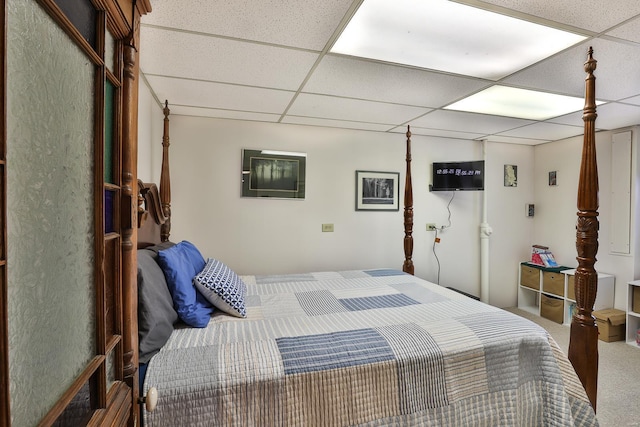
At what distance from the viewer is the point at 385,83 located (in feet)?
7.36

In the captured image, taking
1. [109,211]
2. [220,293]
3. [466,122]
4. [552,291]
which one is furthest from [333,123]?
[552,291]

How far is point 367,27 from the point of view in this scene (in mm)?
1576

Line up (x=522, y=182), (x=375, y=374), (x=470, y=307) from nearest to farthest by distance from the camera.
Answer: (x=375, y=374), (x=470, y=307), (x=522, y=182)

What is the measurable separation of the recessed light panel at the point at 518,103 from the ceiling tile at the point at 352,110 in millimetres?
411

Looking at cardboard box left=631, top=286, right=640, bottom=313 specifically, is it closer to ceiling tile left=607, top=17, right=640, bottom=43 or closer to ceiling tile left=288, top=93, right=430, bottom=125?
ceiling tile left=607, top=17, right=640, bottom=43

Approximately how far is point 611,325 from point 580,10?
3285 mm

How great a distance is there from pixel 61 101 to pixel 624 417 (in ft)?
10.8

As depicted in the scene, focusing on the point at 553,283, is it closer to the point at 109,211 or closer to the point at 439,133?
the point at 439,133

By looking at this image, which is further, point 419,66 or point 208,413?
point 419,66

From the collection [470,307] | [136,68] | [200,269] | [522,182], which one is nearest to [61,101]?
[136,68]

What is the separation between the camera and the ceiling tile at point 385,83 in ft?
6.59

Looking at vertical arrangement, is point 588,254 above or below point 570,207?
below

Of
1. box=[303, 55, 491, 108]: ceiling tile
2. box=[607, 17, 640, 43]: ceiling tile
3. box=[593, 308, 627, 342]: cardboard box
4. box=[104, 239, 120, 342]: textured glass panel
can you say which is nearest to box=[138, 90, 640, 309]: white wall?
box=[593, 308, 627, 342]: cardboard box

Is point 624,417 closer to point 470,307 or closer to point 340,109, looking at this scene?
point 470,307
